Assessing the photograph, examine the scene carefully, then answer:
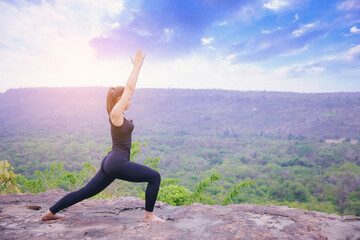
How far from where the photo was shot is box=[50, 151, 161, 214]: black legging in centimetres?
256

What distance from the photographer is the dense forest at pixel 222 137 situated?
107ft

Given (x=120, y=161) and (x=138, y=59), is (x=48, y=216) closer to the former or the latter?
(x=120, y=161)

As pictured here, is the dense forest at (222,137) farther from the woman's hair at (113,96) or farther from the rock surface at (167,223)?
the woman's hair at (113,96)

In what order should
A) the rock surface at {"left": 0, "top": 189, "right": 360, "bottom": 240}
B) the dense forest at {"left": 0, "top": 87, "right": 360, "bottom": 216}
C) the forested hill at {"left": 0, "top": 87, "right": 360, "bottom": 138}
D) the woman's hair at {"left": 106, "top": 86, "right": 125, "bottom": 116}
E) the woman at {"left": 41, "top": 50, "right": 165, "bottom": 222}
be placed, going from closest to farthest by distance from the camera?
the rock surface at {"left": 0, "top": 189, "right": 360, "bottom": 240}
the woman at {"left": 41, "top": 50, "right": 165, "bottom": 222}
the woman's hair at {"left": 106, "top": 86, "right": 125, "bottom": 116}
the dense forest at {"left": 0, "top": 87, "right": 360, "bottom": 216}
the forested hill at {"left": 0, "top": 87, "right": 360, "bottom": 138}

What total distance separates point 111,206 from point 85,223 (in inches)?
27.8

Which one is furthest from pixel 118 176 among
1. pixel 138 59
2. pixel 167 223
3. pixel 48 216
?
pixel 138 59

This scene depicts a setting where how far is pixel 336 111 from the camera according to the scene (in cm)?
7700

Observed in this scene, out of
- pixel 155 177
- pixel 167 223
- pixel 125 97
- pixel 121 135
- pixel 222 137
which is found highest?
pixel 125 97

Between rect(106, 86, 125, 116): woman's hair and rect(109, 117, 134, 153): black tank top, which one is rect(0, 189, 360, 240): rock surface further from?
rect(106, 86, 125, 116): woman's hair

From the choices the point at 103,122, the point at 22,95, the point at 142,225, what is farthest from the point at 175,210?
the point at 22,95

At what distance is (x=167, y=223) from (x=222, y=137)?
78.7 meters

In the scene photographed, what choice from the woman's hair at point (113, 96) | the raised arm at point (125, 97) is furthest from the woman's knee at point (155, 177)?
the woman's hair at point (113, 96)

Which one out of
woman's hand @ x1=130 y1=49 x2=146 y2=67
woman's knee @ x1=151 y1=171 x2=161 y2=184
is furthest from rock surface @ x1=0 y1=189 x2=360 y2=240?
woman's hand @ x1=130 y1=49 x2=146 y2=67

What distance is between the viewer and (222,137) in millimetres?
80000
